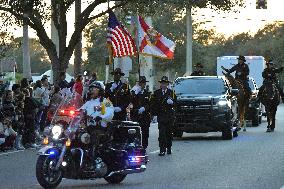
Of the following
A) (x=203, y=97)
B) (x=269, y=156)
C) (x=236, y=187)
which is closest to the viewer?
(x=236, y=187)

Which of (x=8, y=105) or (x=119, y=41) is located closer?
(x=8, y=105)

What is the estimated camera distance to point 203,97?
91.2 ft

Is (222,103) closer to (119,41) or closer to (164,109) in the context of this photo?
(119,41)

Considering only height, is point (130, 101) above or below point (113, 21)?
below

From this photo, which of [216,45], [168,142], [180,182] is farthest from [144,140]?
[216,45]

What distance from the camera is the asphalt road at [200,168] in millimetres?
15578

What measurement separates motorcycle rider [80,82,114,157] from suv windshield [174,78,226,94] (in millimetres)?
13273

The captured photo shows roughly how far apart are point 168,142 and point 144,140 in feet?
1.83

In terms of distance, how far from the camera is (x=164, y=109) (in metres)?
22.0

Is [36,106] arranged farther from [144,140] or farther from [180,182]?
[180,182]

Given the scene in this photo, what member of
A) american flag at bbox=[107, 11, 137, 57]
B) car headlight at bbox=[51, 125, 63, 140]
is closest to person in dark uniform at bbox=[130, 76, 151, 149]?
car headlight at bbox=[51, 125, 63, 140]

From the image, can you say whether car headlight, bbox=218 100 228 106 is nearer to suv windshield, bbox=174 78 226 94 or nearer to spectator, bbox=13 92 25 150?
suv windshield, bbox=174 78 226 94

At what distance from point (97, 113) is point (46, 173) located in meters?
1.30

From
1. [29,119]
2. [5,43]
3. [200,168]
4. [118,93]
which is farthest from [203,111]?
[5,43]
